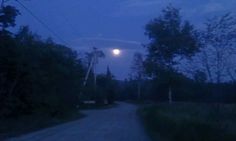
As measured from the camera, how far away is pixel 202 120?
18312 mm

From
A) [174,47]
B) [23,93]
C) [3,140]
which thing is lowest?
[3,140]

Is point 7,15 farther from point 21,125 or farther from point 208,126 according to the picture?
point 208,126

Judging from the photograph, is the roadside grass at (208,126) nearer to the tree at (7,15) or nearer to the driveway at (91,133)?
the driveway at (91,133)

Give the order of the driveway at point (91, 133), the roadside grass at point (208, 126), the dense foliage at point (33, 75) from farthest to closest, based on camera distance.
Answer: the dense foliage at point (33, 75) → the driveway at point (91, 133) → the roadside grass at point (208, 126)

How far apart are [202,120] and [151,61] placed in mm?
28108

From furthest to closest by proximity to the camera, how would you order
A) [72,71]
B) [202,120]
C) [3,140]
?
[72,71], [3,140], [202,120]

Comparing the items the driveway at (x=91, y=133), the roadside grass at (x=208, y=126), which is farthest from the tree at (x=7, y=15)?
the roadside grass at (x=208, y=126)

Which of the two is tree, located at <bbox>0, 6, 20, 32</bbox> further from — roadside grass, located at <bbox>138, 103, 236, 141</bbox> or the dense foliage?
roadside grass, located at <bbox>138, 103, 236, 141</bbox>

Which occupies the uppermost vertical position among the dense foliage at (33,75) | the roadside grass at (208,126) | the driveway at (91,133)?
the dense foliage at (33,75)

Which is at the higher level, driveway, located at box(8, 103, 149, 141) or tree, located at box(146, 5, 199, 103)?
tree, located at box(146, 5, 199, 103)

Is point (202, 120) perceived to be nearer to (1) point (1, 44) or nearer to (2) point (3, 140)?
(2) point (3, 140)

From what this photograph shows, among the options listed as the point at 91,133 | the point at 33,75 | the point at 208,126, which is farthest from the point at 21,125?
the point at 208,126

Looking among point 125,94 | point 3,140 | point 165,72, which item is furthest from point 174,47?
point 125,94

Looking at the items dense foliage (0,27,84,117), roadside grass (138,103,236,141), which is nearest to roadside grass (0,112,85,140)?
dense foliage (0,27,84,117)
